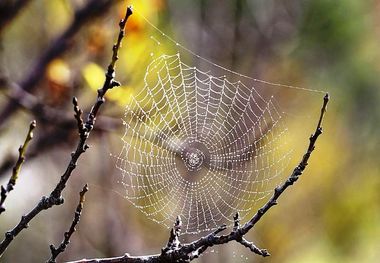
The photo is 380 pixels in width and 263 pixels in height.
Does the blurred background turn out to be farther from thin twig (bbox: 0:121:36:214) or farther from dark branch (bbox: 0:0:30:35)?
thin twig (bbox: 0:121:36:214)

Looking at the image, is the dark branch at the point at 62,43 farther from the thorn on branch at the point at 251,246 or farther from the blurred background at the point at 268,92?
the thorn on branch at the point at 251,246

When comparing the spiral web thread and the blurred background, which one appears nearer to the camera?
the spiral web thread

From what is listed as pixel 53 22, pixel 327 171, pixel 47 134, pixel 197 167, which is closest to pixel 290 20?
pixel 327 171

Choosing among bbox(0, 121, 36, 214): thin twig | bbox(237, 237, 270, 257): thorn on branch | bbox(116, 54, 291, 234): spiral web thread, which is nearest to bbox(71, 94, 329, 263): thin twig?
bbox(237, 237, 270, 257): thorn on branch

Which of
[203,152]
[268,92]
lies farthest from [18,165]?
[268,92]

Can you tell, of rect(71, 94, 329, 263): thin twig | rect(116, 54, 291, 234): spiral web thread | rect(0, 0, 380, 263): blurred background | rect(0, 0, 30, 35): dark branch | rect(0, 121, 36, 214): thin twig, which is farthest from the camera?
rect(0, 0, 380, 263): blurred background

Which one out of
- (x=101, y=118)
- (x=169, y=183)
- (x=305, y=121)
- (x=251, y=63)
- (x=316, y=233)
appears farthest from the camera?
(x=316, y=233)

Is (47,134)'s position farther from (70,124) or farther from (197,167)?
(197,167)

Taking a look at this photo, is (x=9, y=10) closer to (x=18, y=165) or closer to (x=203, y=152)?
(x=203, y=152)

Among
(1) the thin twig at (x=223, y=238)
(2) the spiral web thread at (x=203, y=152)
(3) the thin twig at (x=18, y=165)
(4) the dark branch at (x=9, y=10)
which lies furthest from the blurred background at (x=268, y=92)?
(3) the thin twig at (x=18, y=165)
